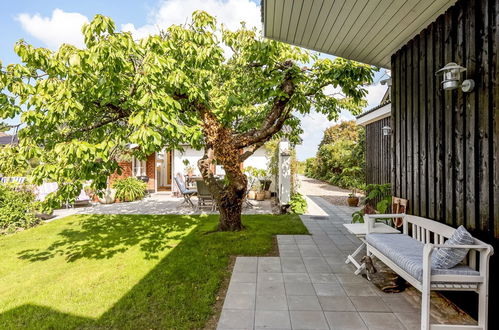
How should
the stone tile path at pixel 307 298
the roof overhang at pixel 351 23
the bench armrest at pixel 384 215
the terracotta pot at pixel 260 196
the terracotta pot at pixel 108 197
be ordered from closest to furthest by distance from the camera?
the stone tile path at pixel 307 298
the roof overhang at pixel 351 23
the bench armrest at pixel 384 215
the terracotta pot at pixel 108 197
the terracotta pot at pixel 260 196

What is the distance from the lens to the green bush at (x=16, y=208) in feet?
21.8

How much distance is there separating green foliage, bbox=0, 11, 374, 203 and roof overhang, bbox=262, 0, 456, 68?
56 cm

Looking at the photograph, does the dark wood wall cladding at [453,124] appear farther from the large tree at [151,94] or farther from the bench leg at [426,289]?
the large tree at [151,94]

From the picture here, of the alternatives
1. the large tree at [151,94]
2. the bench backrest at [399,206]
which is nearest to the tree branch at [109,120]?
the large tree at [151,94]

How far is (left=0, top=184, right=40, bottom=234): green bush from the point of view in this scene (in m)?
6.64

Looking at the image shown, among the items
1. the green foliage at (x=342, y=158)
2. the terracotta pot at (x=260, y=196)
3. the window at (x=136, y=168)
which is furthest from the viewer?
the green foliage at (x=342, y=158)

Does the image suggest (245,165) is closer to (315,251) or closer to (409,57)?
(315,251)

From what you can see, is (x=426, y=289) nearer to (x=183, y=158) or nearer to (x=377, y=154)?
(x=377, y=154)

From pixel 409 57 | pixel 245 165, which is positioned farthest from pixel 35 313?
pixel 245 165

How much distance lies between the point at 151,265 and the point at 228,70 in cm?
499

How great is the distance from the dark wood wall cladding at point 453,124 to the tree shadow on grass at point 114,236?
168 inches

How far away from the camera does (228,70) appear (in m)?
7.09

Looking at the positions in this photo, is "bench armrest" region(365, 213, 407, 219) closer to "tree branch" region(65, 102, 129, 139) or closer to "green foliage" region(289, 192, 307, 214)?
"tree branch" region(65, 102, 129, 139)

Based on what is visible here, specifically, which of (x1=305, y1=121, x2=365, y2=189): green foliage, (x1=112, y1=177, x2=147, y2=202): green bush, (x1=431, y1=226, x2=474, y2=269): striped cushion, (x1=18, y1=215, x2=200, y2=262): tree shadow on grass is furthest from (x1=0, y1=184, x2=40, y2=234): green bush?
(x1=305, y1=121, x2=365, y2=189): green foliage
